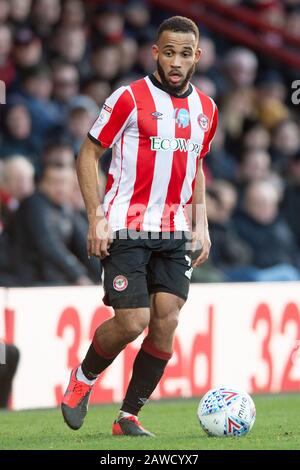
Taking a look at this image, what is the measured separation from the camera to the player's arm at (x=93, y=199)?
655cm

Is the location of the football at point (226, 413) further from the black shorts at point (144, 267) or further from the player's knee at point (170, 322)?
the black shorts at point (144, 267)

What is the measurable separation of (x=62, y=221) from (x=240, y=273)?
6.45ft

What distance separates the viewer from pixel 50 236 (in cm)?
1052

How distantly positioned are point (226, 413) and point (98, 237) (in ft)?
3.69

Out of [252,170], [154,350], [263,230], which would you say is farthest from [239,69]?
[154,350]

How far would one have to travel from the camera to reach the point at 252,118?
47.5ft

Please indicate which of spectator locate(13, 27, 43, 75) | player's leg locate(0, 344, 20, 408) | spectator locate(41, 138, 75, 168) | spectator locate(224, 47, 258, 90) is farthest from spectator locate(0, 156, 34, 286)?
spectator locate(224, 47, 258, 90)

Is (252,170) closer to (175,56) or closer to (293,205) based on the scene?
(293,205)

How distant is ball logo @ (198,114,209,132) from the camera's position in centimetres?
693

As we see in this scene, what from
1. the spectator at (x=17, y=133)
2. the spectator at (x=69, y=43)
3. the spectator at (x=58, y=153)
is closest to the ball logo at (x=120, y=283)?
the spectator at (x=58, y=153)

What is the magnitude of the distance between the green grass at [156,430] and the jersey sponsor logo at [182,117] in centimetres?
163

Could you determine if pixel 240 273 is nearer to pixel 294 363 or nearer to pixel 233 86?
pixel 294 363

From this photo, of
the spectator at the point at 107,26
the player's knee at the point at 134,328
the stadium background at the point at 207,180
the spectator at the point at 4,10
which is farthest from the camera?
the spectator at the point at 107,26

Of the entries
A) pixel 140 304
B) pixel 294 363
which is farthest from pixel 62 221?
pixel 140 304
